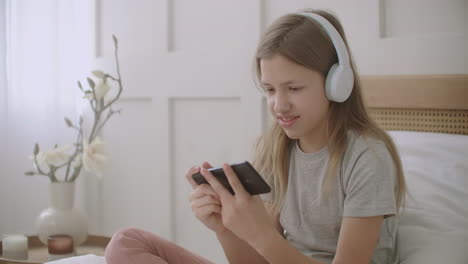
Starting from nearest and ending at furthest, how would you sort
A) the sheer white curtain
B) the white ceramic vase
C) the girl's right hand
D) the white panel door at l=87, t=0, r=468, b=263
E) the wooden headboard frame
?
the girl's right hand < the wooden headboard frame < the white panel door at l=87, t=0, r=468, b=263 < the white ceramic vase < the sheer white curtain

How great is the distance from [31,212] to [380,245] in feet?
4.88

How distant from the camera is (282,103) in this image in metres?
1.13

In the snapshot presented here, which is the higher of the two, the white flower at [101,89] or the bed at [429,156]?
the white flower at [101,89]

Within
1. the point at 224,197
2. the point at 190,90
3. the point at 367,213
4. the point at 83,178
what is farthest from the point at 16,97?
the point at 367,213

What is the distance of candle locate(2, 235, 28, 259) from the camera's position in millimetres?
1800

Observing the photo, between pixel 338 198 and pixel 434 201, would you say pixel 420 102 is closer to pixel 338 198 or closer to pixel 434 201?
pixel 434 201

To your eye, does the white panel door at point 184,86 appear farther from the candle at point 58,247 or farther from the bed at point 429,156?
the candle at point 58,247

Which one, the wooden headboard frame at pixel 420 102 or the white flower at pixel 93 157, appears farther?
the white flower at pixel 93 157

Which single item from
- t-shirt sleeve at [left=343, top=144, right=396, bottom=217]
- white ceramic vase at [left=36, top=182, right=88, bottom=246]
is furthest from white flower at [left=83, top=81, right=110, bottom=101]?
t-shirt sleeve at [left=343, top=144, right=396, bottom=217]

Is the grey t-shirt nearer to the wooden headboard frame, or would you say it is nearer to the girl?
the girl

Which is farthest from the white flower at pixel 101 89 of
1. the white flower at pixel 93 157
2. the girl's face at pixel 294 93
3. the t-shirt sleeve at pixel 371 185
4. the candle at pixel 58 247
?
the t-shirt sleeve at pixel 371 185

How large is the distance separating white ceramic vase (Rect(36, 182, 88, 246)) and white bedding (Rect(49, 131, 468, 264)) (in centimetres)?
59

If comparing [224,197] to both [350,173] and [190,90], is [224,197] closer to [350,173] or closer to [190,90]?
[350,173]

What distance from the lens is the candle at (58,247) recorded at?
1.82 m
